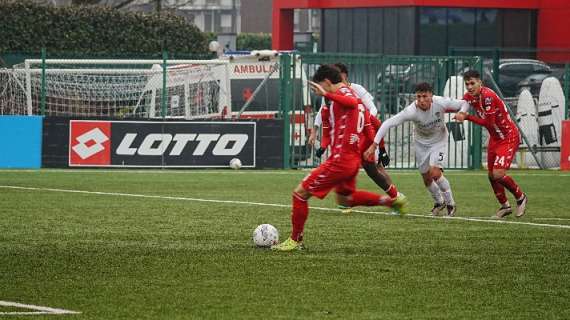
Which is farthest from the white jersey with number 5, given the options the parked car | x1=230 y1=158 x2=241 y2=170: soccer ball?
the parked car

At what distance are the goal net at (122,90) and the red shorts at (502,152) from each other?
39.2 feet

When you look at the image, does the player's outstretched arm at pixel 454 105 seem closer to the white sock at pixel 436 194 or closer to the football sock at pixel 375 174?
the white sock at pixel 436 194

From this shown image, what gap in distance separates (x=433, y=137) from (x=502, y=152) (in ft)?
3.02

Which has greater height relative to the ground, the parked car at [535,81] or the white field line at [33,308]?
the parked car at [535,81]

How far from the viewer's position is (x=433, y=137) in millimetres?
17453

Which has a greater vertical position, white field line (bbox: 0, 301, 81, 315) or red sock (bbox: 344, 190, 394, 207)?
red sock (bbox: 344, 190, 394, 207)

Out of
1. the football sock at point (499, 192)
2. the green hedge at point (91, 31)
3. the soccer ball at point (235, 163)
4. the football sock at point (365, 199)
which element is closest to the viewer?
the football sock at point (365, 199)

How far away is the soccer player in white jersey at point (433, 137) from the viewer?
1694 centimetres

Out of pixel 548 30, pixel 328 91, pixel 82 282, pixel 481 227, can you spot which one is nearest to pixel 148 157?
pixel 481 227

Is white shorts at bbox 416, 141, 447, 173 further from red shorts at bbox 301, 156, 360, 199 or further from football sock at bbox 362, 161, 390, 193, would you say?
red shorts at bbox 301, 156, 360, 199

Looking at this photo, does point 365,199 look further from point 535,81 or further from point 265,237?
point 535,81

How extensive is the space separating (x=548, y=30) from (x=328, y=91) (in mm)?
42102

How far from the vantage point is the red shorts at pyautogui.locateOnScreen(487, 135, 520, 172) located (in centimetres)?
1727

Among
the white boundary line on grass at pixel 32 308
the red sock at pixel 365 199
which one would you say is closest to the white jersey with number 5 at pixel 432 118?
the red sock at pixel 365 199
